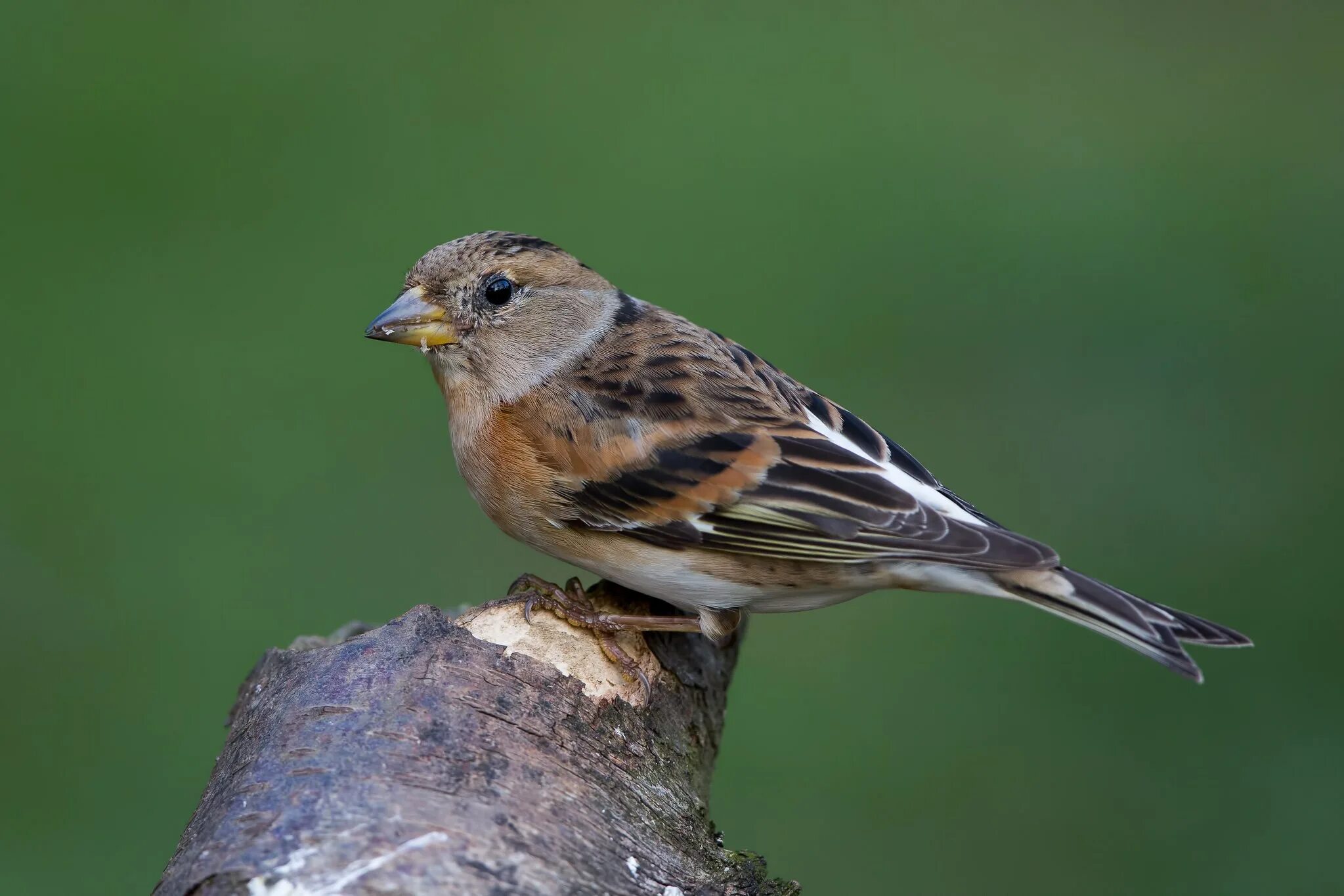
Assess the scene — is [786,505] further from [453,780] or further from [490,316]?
[453,780]

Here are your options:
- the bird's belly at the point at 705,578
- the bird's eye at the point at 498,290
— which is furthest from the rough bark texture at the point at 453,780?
the bird's eye at the point at 498,290

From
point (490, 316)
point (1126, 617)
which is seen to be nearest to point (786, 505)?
point (1126, 617)

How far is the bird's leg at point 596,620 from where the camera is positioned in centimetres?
388

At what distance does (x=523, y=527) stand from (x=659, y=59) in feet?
27.0

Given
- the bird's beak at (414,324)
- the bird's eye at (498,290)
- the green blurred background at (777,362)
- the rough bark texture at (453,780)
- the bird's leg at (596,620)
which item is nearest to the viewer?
the rough bark texture at (453,780)

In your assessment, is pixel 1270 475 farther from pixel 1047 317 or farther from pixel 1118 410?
pixel 1047 317

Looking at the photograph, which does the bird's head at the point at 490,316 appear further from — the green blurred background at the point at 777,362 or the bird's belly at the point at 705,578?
the green blurred background at the point at 777,362

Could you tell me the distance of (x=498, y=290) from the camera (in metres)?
5.02

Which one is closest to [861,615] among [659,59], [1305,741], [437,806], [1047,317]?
[1305,741]

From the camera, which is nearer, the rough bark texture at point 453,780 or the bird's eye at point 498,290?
the rough bark texture at point 453,780

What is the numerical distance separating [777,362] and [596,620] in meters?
5.38

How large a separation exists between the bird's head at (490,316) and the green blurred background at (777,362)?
9.52 feet

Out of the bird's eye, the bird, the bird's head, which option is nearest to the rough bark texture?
the bird

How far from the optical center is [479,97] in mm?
11688
